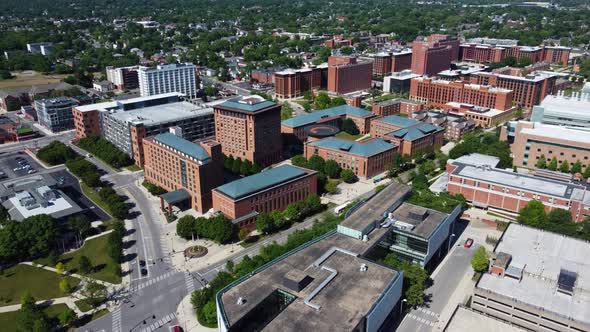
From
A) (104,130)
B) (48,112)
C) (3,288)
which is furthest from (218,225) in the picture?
(48,112)

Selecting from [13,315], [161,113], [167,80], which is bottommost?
[13,315]

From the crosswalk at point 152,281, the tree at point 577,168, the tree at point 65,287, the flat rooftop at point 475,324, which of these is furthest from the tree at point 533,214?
the tree at point 65,287

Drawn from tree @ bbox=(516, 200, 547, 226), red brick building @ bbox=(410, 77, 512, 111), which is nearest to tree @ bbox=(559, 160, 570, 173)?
tree @ bbox=(516, 200, 547, 226)

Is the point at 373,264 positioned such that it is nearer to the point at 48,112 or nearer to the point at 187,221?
the point at 187,221

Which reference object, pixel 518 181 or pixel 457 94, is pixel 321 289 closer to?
pixel 518 181

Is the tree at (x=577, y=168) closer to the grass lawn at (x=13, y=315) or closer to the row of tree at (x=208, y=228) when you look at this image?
the row of tree at (x=208, y=228)

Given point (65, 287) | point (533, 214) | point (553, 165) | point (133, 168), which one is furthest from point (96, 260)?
point (553, 165)
